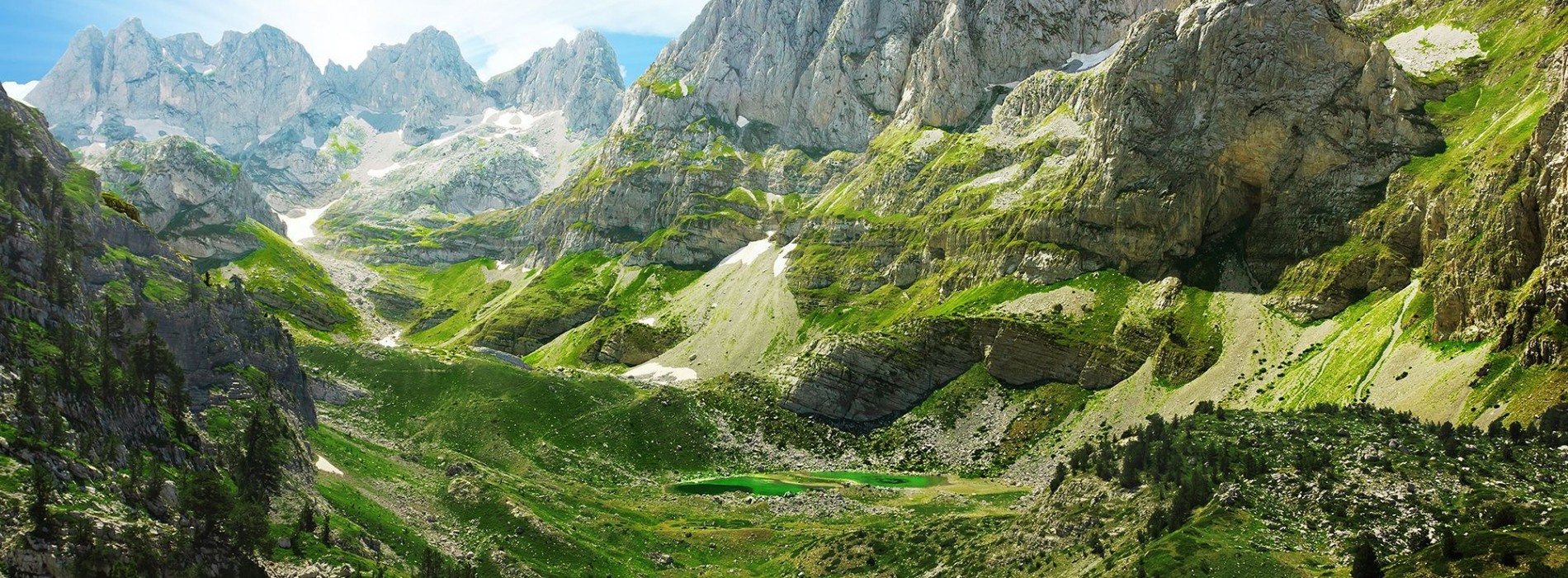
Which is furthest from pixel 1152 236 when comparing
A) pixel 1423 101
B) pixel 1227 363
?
pixel 1423 101

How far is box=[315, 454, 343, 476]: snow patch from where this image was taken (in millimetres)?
81250

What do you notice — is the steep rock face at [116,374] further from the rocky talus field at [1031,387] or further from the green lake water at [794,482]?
the green lake water at [794,482]

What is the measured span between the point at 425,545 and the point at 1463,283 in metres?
106

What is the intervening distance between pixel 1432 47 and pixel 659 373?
161 meters

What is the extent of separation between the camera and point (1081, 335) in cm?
A: 13988

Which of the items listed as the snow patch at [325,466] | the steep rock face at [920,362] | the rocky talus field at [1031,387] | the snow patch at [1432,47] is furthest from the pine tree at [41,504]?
the snow patch at [1432,47]

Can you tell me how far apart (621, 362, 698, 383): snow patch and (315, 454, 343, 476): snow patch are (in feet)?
323

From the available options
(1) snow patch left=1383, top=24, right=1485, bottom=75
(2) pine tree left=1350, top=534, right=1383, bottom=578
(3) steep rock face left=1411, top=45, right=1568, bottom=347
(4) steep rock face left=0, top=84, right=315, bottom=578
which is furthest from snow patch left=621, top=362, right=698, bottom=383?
(2) pine tree left=1350, top=534, right=1383, bottom=578

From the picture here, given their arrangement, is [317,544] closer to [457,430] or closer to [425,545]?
[425,545]

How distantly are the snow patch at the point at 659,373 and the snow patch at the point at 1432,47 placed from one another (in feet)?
464

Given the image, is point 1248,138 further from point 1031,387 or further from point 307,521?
point 307,521

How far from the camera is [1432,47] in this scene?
163 metres

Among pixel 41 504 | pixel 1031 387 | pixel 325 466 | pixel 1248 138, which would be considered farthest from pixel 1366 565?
pixel 1248 138

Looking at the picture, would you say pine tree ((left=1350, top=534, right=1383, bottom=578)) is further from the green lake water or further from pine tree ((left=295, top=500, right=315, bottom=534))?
the green lake water
